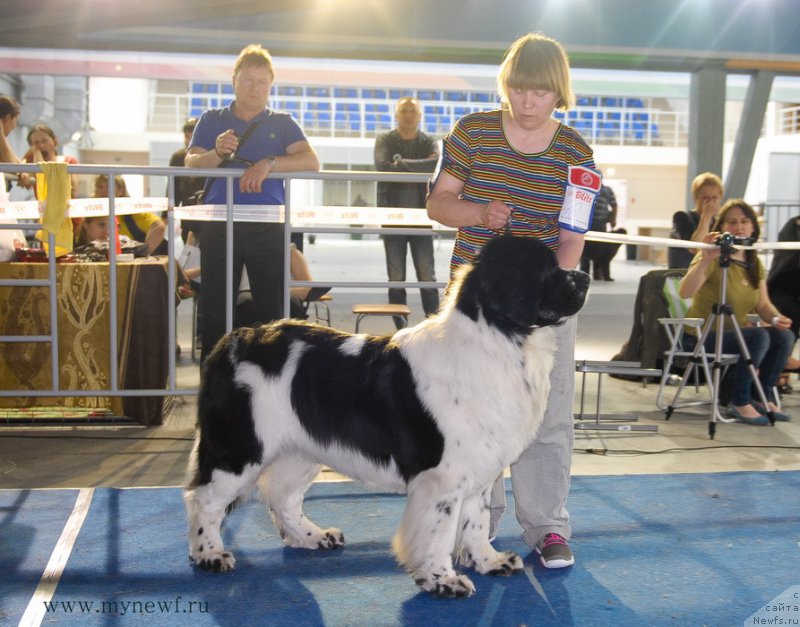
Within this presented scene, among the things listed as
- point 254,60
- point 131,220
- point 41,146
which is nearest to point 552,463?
point 254,60

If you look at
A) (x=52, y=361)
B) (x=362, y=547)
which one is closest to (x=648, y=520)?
(x=362, y=547)

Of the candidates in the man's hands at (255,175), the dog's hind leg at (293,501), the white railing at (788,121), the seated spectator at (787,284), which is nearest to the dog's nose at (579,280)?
the dog's hind leg at (293,501)

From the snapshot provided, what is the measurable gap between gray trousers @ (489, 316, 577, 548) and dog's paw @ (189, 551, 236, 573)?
1141mm

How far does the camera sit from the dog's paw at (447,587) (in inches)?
117

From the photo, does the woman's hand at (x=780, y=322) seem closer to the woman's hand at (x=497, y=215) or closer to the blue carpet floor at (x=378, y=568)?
the blue carpet floor at (x=378, y=568)

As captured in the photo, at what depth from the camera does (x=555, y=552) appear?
10.8 feet

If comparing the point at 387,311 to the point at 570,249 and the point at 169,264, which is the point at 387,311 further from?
the point at 570,249

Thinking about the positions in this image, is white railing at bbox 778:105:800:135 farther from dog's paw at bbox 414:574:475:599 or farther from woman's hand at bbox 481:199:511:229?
dog's paw at bbox 414:574:475:599

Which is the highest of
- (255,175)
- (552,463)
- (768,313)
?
(255,175)

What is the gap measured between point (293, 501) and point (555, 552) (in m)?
1.03

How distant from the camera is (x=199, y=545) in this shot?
3.20 meters

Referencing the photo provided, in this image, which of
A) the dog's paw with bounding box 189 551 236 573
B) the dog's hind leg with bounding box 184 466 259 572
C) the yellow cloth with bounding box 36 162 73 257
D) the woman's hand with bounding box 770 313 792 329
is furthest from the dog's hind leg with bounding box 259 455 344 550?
the woman's hand with bounding box 770 313 792 329

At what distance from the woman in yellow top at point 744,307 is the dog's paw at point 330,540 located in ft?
11.4

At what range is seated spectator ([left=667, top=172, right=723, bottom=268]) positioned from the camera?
7043 mm
